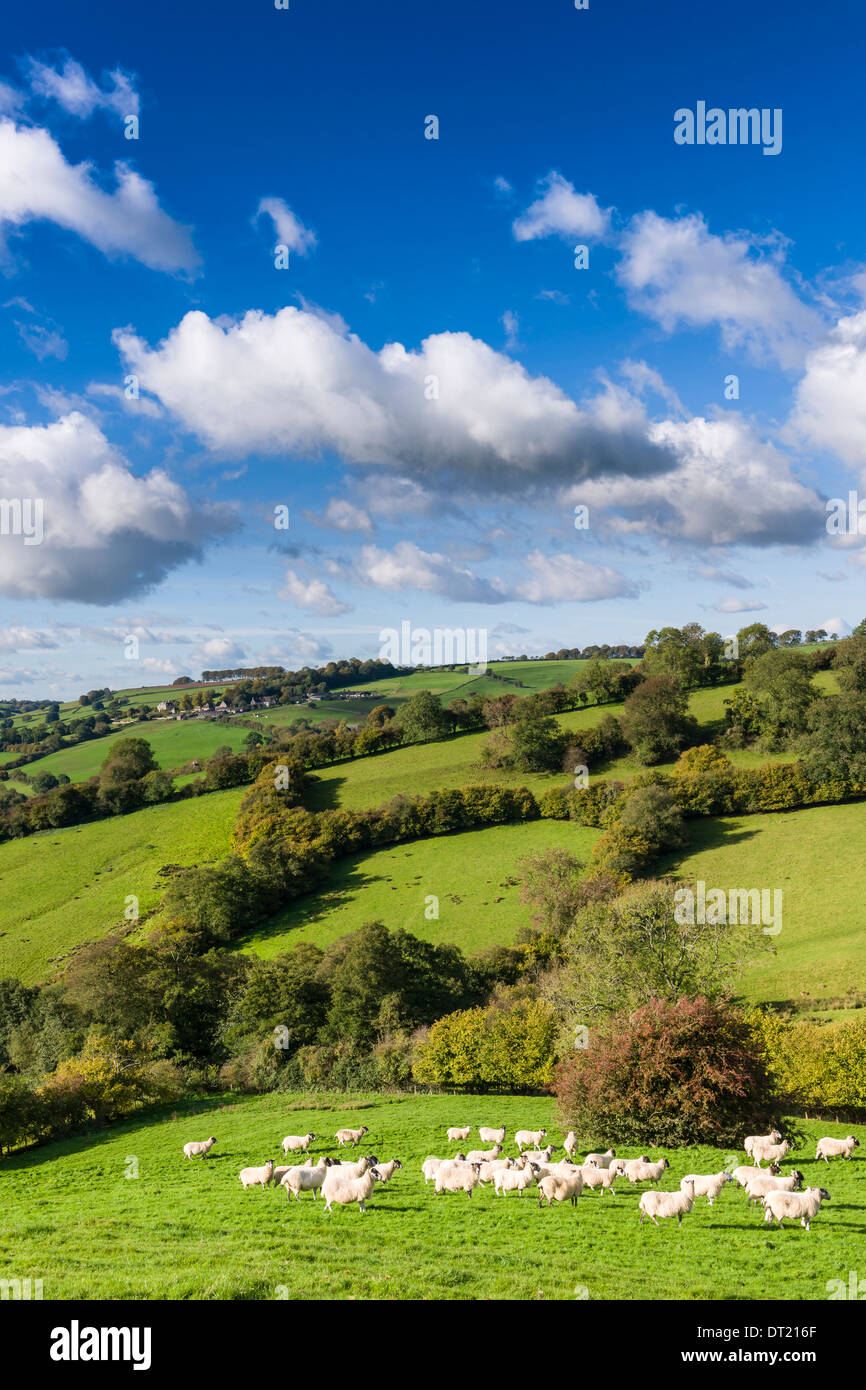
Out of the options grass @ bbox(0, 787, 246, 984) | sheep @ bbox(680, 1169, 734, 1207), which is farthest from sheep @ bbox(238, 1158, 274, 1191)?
grass @ bbox(0, 787, 246, 984)

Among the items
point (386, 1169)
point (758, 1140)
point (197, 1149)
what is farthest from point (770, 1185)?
point (197, 1149)

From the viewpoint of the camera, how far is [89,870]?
90938mm

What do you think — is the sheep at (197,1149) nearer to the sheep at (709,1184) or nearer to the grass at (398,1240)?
the grass at (398,1240)

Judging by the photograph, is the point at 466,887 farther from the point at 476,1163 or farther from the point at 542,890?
the point at 476,1163

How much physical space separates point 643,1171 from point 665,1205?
3281mm

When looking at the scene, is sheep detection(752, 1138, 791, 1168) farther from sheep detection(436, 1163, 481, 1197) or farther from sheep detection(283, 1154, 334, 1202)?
sheep detection(283, 1154, 334, 1202)

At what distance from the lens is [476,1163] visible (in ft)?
73.5

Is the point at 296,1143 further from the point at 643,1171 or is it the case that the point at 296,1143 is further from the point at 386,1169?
the point at 643,1171

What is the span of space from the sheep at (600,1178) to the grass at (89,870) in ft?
214

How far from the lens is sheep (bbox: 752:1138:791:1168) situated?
901 inches
